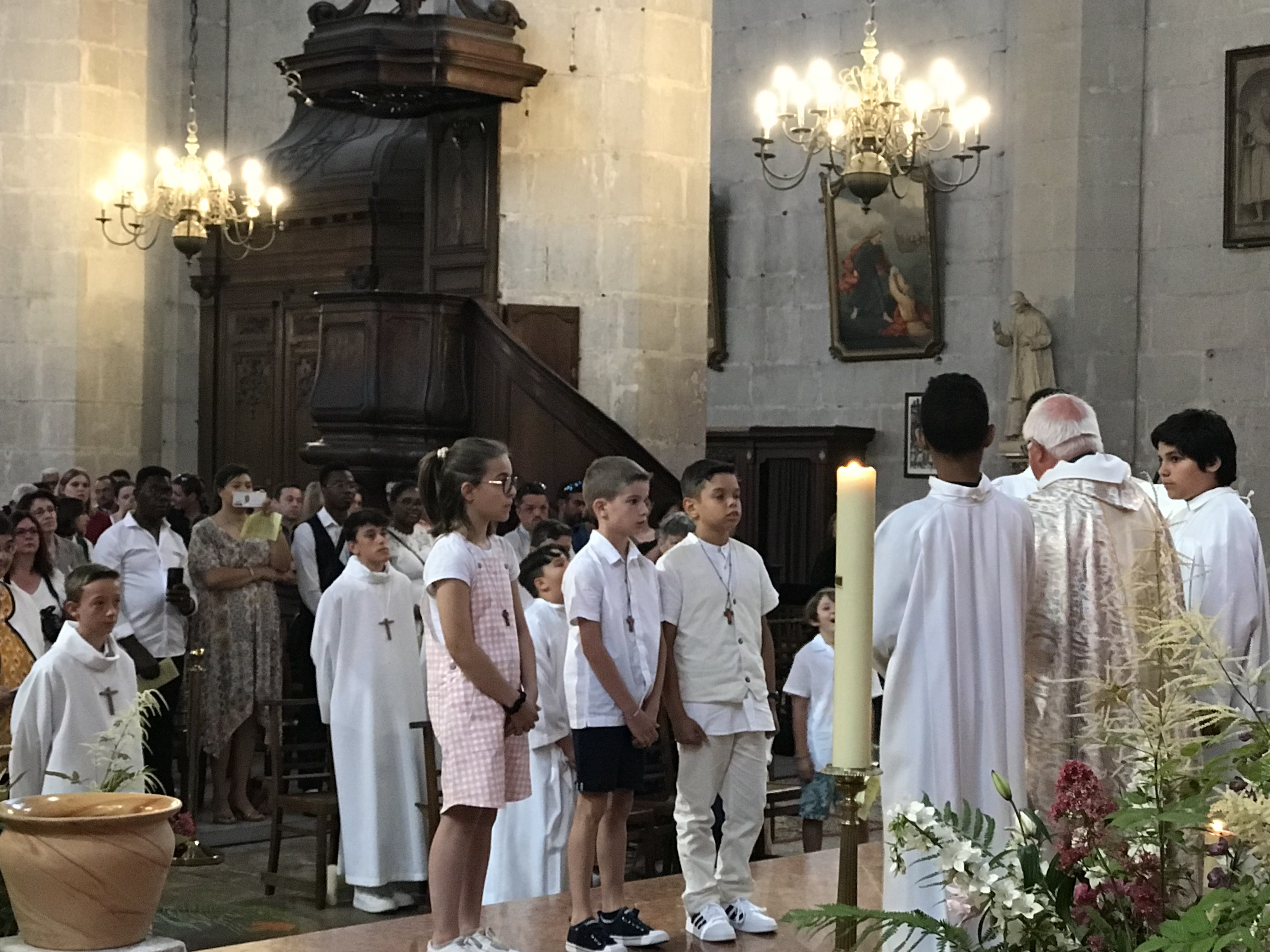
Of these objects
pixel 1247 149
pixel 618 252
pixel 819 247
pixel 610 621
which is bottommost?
pixel 610 621

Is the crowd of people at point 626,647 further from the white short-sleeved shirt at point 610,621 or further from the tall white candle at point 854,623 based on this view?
the tall white candle at point 854,623

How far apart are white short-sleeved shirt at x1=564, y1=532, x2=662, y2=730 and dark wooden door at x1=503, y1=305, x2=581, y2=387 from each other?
20.5 feet

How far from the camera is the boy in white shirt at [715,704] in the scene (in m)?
5.25

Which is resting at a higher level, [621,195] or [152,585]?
[621,195]

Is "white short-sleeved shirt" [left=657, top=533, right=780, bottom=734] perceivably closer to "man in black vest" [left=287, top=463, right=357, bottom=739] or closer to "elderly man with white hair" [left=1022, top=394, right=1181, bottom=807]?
"elderly man with white hair" [left=1022, top=394, right=1181, bottom=807]

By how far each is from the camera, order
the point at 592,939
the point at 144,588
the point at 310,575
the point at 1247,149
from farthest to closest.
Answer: the point at 1247,149, the point at 310,575, the point at 144,588, the point at 592,939

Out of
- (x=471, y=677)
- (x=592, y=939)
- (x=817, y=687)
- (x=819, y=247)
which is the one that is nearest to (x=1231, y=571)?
(x=592, y=939)

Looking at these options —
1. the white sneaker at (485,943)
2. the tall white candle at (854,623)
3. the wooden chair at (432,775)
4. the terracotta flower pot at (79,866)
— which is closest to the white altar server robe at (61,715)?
the wooden chair at (432,775)

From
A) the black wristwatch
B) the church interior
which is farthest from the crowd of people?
the church interior

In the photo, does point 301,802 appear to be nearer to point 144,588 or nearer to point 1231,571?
point 144,588

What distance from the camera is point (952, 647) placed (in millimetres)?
4086

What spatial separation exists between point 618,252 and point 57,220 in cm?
478

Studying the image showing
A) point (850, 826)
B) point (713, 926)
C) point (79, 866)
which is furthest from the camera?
point (713, 926)

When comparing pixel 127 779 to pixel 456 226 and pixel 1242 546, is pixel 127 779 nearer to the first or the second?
pixel 1242 546
